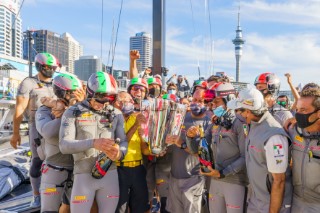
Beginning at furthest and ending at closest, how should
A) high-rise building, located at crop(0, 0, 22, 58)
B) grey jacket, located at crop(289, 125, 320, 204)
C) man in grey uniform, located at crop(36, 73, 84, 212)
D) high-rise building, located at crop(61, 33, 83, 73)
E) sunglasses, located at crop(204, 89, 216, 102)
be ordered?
high-rise building, located at crop(61, 33, 83, 73) → high-rise building, located at crop(0, 0, 22, 58) → sunglasses, located at crop(204, 89, 216, 102) → man in grey uniform, located at crop(36, 73, 84, 212) → grey jacket, located at crop(289, 125, 320, 204)

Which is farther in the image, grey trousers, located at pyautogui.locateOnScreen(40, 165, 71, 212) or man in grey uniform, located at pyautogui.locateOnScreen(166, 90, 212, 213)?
man in grey uniform, located at pyautogui.locateOnScreen(166, 90, 212, 213)

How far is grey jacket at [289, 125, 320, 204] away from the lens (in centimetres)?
272

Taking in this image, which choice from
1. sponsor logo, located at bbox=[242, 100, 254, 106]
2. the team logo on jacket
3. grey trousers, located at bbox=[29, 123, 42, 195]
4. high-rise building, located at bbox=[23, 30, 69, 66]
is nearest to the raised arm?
grey trousers, located at bbox=[29, 123, 42, 195]

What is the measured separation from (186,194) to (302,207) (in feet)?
5.33

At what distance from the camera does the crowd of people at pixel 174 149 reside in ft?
9.52

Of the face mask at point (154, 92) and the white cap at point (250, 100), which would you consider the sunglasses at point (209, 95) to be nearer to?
the white cap at point (250, 100)

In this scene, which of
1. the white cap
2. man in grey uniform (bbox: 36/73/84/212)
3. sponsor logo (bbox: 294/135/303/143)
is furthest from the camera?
man in grey uniform (bbox: 36/73/84/212)

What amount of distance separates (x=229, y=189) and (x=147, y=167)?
54.0 inches

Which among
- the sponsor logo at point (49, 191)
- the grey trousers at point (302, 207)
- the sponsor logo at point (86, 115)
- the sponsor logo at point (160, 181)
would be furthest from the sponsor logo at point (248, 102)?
the sponsor logo at point (49, 191)

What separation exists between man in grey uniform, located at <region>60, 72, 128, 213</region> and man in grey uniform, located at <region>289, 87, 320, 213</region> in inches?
67.4

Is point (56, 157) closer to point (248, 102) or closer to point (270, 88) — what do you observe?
point (248, 102)

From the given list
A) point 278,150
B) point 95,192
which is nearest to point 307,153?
point 278,150

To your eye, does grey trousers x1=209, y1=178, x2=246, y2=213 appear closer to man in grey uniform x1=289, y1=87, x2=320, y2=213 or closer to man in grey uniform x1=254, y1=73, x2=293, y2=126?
man in grey uniform x1=289, y1=87, x2=320, y2=213

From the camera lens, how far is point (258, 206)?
10.3 feet
